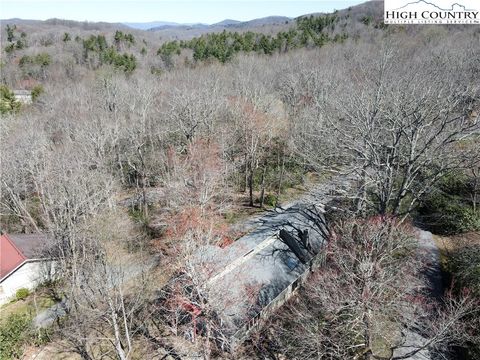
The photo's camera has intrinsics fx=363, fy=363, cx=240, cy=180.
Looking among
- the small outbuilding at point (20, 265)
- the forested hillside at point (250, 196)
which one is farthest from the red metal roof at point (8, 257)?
the forested hillside at point (250, 196)

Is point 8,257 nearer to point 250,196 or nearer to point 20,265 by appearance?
point 20,265

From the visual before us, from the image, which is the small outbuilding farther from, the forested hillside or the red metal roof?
the forested hillside

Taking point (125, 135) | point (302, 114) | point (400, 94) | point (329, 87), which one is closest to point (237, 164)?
point (302, 114)

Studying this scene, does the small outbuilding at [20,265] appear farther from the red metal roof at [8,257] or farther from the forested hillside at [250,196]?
the forested hillside at [250,196]

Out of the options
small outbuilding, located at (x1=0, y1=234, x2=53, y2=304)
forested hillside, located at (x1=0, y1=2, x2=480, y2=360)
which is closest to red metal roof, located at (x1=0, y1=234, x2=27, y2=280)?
small outbuilding, located at (x1=0, y1=234, x2=53, y2=304)

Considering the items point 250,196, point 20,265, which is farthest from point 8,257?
point 250,196

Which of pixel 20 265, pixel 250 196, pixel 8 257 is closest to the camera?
pixel 20 265
